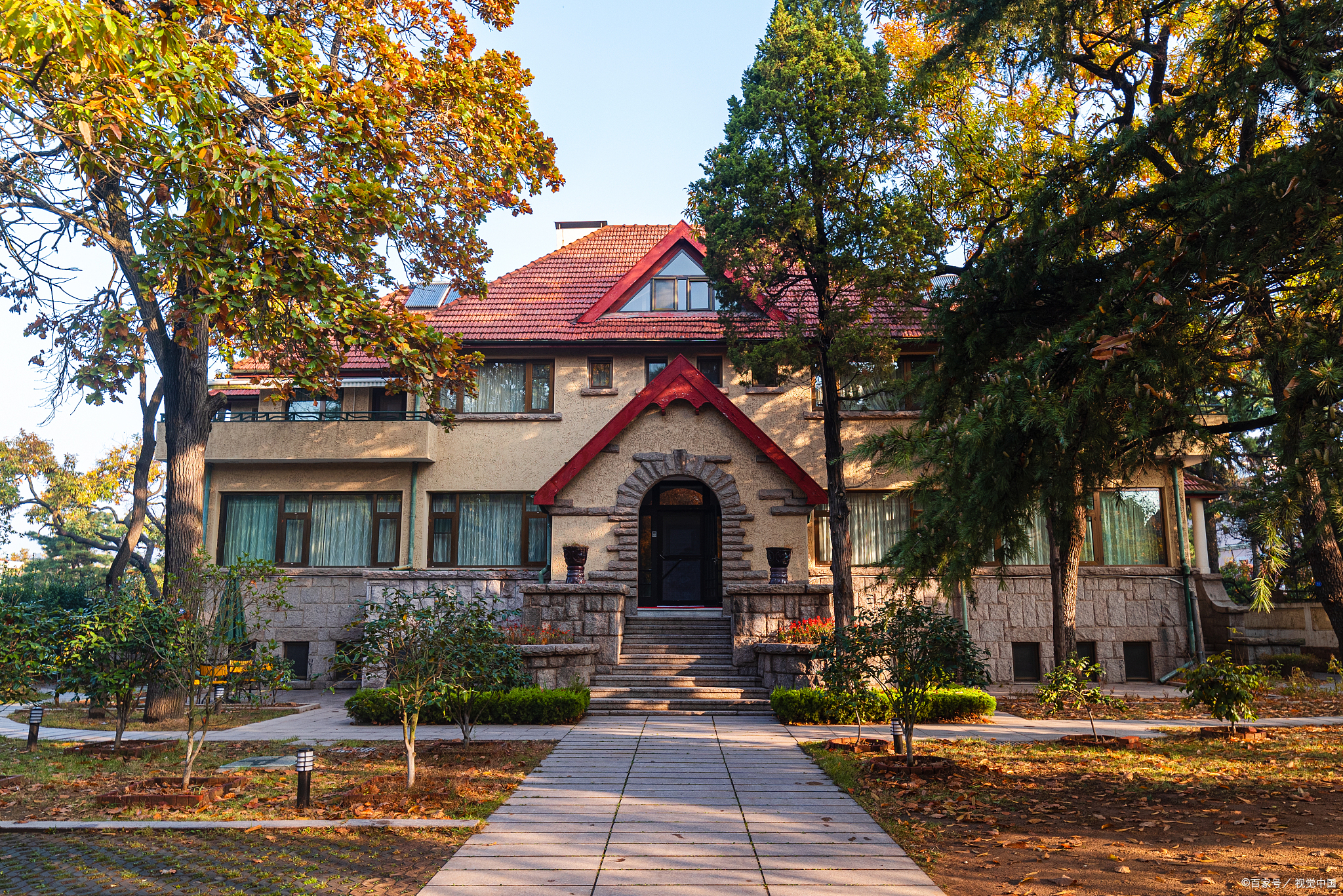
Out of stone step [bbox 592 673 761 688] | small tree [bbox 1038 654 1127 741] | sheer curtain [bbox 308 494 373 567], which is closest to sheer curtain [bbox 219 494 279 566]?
sheer curtain [bbox 308 494 373 567]

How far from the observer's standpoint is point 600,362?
808 inches

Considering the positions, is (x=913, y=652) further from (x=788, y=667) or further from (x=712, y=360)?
(x=712, y=360)

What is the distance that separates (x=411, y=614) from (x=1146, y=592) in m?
17.1

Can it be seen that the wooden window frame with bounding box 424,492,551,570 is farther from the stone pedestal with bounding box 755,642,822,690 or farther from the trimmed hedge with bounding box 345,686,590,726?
the stone pedestal with bounding box 755,642,822,690

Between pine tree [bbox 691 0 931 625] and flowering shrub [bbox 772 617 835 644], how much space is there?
0.52 m

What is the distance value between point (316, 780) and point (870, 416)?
14835 millimetres

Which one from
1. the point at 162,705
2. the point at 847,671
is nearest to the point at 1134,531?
the point at 847,671

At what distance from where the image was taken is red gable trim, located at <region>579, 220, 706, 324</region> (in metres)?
20.5

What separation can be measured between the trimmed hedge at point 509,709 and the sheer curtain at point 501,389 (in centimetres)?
858

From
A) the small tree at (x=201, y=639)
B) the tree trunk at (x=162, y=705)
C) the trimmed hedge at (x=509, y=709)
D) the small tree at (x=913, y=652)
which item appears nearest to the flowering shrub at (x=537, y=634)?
the trimmed hedge at (x=509, y=709)

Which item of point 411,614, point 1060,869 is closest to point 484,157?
point 411,614

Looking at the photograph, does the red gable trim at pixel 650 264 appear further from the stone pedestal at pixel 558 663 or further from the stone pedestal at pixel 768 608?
the stone pedestal at pixel 558 663

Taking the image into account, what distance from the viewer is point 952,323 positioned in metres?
7.87

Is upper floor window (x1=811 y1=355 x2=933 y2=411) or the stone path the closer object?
the stone path
